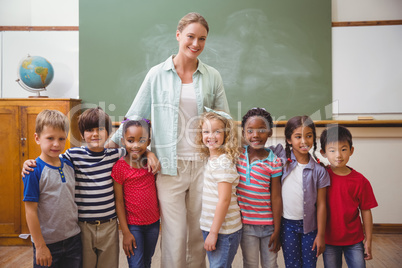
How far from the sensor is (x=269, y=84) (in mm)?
3150

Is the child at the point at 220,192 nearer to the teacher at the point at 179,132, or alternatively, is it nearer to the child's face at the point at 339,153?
the teacher at the point at 179,132

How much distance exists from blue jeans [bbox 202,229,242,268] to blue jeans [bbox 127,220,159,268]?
367 mm

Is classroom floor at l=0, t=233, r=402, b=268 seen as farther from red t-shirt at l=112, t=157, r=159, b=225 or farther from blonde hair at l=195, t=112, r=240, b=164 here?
blonde hair at l=195, t=112, r=240, b=164

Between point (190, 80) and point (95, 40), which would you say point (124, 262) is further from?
point (95, 40)

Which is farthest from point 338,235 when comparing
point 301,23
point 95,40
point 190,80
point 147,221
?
point 95,40

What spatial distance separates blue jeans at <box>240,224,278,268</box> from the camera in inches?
62.5

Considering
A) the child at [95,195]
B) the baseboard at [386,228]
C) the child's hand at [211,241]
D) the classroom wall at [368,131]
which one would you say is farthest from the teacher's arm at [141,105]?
the baseboard at [386,228]

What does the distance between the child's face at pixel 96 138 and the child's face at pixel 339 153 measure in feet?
3.98

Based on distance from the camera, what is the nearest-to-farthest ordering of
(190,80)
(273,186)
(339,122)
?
(273,186) < (190,80) < (339,122)

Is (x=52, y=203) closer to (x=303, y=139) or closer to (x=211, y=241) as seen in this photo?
(x=211, y=241)

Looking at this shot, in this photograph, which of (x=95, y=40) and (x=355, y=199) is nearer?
(x=355, y=199)

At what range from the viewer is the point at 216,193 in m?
1.56

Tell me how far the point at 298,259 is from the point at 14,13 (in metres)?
3.45

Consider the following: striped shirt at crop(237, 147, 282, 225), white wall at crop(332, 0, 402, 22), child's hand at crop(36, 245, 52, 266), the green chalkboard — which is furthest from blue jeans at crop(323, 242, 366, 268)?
white wall at crop(332, 0, 402, 22)
